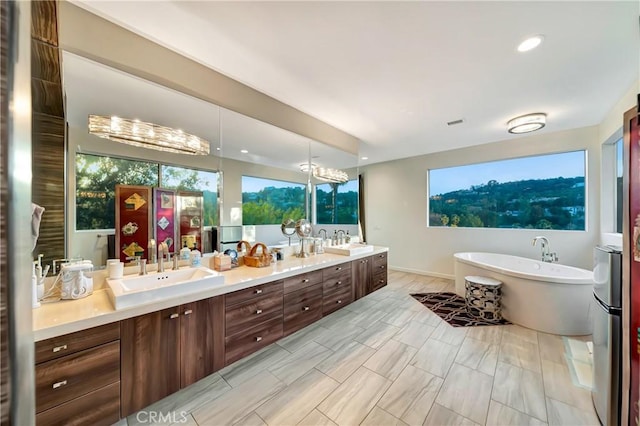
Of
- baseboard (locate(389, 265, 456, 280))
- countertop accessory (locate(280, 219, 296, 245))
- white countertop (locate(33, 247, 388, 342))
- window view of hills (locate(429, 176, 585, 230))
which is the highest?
window view of hills (locate(429, 176, 585, 230))

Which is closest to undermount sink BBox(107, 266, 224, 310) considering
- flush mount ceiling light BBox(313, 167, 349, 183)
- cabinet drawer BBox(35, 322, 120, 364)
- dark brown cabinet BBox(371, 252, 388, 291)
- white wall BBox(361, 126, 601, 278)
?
cabinet drawer BBox(35, 322, 120, 364)

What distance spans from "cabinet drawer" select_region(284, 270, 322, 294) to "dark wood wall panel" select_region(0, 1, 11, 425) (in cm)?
206

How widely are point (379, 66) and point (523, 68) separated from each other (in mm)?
1361

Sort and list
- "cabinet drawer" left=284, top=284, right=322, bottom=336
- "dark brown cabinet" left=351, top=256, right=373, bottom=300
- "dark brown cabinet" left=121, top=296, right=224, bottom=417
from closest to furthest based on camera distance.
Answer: "dark brown cabinet" left=121, top=296, right=224, bottom=417, "cabinet drawer" left=284, top=284, right=322, bottom=336, "dark brown cabinet" left=351, top=256, right=373, bottom=300

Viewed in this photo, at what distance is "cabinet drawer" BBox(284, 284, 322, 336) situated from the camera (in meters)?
2.32

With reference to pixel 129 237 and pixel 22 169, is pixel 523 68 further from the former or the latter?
pixel 129 237

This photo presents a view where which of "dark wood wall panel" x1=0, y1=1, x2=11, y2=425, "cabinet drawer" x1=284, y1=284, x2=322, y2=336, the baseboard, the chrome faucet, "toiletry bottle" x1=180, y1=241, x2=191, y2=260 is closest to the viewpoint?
"dark wood wall panel" x1=0, y1=1, x2=11, y2=425

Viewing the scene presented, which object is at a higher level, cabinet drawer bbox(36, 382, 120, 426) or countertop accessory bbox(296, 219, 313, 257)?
countertop accessory bbox(296, 219, 313, 257)

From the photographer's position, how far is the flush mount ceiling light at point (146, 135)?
70.6 inches

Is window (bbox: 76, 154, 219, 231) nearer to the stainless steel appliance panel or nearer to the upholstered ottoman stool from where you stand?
the stainless steel appliance panel

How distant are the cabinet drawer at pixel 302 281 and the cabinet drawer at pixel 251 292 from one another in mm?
101

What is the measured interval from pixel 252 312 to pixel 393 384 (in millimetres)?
1354

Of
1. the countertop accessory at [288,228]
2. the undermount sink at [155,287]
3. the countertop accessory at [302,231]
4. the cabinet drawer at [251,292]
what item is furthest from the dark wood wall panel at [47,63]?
the countertop accessory at [302,231]

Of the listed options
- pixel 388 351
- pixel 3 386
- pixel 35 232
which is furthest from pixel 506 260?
pixel 35 232
